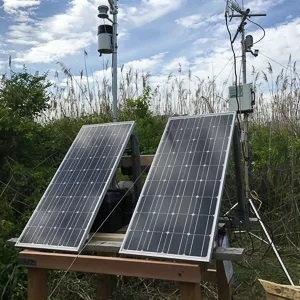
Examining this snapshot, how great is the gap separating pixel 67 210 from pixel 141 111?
10.6ft

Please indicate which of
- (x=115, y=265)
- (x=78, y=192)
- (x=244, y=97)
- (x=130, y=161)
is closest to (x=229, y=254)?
(x=115, y=265)

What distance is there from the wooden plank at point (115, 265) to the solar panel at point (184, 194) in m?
0.06

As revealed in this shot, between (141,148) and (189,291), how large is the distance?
10.0 ft

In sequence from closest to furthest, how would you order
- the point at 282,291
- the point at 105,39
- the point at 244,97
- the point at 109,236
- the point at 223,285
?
the point at 282,291, the point at 109,236, the point at 223,285, the point at 105,39, the point at 244,97

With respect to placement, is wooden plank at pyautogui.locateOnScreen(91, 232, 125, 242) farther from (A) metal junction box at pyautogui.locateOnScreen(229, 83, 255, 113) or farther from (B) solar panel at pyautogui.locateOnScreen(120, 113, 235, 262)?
(A) metal junction box at pyautogui.locateOnScreen(229, 83, 255, 113)

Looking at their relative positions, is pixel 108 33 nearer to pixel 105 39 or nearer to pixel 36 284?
pixel 105 39

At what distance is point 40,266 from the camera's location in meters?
2.38

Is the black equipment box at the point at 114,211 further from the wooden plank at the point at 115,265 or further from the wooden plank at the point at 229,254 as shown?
the wooden plank at the point at 229,254

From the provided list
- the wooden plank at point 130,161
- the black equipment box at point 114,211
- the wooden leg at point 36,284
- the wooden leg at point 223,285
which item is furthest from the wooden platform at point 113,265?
the wooden plank at point 130,161

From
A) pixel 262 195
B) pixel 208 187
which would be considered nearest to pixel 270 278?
pixel 262 195

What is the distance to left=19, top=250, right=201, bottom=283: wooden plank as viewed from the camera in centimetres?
204

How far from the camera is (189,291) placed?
6.82 feet

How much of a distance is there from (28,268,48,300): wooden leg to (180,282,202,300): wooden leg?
842mm

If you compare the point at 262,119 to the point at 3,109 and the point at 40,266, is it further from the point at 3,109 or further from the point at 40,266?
the point at 40,266
